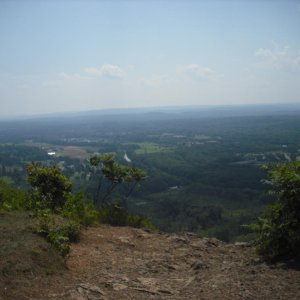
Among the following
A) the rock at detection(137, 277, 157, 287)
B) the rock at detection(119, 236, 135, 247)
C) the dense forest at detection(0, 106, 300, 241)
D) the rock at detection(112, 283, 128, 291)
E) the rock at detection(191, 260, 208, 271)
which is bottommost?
the dense forest at detection(0, 106, 300, 241)

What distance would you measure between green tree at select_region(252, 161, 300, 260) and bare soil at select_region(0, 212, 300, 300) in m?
0.47

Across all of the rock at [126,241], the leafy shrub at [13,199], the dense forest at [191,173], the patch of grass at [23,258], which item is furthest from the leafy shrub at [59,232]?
the dense forest at [191,173]

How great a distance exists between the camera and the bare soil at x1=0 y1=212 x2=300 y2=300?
6562mm

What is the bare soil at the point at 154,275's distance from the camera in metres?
6.56

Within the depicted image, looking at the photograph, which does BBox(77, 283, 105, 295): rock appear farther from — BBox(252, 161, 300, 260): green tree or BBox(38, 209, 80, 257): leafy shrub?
BBox(252, 161, 300, 260): green tree

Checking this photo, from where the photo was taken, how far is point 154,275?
8.38 meters

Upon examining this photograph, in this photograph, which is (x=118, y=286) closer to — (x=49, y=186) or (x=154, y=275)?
(x=154, y=275)

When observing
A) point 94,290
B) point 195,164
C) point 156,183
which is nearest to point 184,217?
point 156,183

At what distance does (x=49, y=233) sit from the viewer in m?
9.21

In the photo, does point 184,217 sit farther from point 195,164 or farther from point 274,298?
point 274,298

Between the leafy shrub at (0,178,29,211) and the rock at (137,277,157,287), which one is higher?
the leafy shrub at (0,178,29,211)

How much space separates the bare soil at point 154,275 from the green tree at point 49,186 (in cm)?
267

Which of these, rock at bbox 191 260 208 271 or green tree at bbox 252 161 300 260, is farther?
rock at bbox 191 260 208 271

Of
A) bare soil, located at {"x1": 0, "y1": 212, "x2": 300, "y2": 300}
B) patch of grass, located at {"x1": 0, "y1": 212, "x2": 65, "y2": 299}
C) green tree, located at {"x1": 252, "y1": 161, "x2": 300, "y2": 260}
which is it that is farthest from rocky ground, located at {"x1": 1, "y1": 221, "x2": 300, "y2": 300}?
green tree, located at {"x1": 252, "y1": 161, "x2": 300, "y2": 260}
